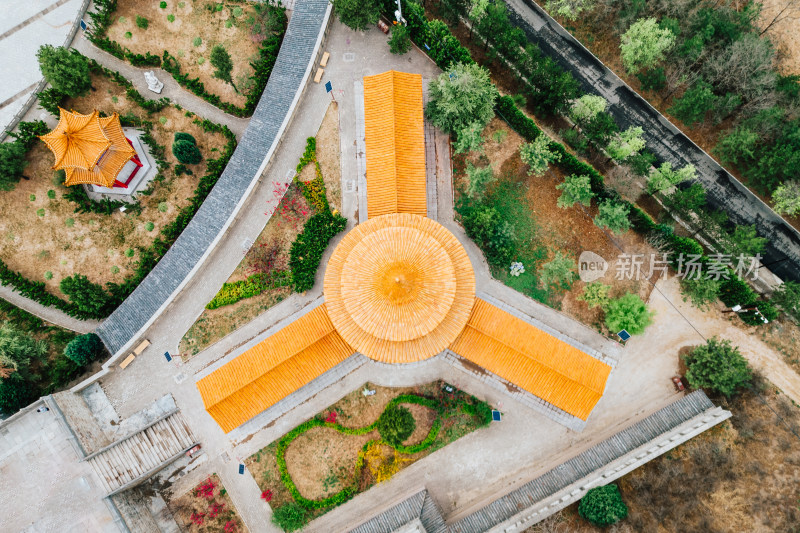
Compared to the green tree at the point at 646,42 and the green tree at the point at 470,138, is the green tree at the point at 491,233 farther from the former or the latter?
the green tree at the point at 646,42

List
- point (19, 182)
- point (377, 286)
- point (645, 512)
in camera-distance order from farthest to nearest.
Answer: point (19, 182)
point (645, 512)
point (377, 286)

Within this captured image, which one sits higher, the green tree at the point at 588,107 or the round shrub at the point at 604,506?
the green tree at the point at 588,107

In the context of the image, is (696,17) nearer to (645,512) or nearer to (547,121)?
(547,121)

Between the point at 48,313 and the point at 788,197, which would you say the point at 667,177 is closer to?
the point at 788,197

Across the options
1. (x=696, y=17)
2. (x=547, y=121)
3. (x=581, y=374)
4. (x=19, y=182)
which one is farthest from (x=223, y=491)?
(x=696, y=17)

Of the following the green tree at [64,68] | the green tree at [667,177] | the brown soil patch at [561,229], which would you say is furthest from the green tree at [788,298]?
the green tree at [64,68]
